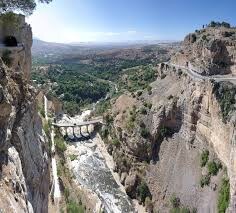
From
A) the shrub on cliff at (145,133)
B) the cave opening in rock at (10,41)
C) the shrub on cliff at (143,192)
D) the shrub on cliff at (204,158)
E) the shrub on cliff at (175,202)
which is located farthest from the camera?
the shrub on cliff at (145,133)

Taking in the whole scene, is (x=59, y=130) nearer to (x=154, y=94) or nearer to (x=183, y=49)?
(x=154, y=94)

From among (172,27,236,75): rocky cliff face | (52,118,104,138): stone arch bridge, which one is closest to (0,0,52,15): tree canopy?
(172,27,236,75): rocky cliff face

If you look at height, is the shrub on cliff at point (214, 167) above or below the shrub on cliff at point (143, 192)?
above

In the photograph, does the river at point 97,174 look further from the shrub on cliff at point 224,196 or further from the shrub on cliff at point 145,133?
the shrub on cliff at point 224,196

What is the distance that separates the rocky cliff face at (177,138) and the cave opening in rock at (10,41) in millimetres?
25677

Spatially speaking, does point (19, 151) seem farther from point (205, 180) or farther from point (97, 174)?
point (97, 174)

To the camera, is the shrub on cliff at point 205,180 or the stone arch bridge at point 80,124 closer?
the shrub on cliff at point 205,180

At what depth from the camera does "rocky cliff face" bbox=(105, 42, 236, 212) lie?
154 feet

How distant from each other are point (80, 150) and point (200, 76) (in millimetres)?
27660

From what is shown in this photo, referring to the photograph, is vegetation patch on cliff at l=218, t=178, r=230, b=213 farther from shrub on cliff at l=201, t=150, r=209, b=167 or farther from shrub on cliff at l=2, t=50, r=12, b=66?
shrub on cliff at l=2, t=50, r=12, b=66

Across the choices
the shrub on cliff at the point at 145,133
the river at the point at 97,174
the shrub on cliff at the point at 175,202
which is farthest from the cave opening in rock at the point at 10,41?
the shrub on cliff at the point at 145,133

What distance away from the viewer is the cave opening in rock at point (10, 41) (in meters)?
38.0

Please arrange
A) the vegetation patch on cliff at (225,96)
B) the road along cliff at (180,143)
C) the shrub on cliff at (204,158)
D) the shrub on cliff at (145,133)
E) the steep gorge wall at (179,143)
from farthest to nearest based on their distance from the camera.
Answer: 1. the shrub on cliff at (145,133)
2. the shrub on cliff at (204,158)
3. the vegetation patch on cliff at (225,96)
4. the steep gorge wall at (179,143)
5. the road along cliff at (180,143)

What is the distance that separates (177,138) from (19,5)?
108 feet
